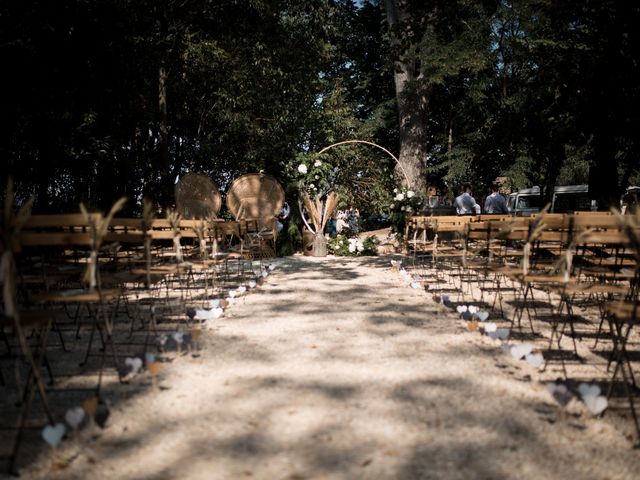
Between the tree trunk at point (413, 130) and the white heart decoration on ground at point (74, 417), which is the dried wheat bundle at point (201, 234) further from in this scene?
the tree trunk at point (413, 130)

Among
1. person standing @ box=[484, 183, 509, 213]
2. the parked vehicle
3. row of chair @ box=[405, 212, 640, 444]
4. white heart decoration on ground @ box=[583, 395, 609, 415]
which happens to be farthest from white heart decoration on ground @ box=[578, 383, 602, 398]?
the parked vehicle

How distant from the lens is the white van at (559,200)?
2133 cm

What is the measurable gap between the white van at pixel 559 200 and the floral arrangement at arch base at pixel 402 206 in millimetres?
7745

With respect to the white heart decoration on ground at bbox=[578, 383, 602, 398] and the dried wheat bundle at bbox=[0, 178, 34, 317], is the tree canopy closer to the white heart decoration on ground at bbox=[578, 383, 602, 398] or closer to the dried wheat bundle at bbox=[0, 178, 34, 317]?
the dried wheat bundle at bbox=[0, 178, 34, 317]

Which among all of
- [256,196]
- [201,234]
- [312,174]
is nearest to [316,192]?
[312,174]

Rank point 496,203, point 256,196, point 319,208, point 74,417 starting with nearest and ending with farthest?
1. point 74,417
2. point 496,203
3. point 256,196
4. point 319,208

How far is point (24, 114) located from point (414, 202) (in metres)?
8.90

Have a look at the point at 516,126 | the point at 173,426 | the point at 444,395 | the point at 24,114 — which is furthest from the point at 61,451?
the point at 516,126

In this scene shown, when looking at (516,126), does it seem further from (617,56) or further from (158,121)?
(158,121)

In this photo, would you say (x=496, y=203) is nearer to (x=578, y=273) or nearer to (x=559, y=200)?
(x=578, y=273)

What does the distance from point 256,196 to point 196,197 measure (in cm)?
175

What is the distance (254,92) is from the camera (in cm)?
1650

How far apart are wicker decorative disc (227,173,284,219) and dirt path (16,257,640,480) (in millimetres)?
9227

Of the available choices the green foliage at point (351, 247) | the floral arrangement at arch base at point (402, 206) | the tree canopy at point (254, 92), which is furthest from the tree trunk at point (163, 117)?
the floral arrangement at arch base at point (402, 206)
